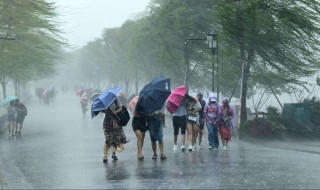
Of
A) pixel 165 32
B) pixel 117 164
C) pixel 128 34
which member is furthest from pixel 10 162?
pixel 128 34

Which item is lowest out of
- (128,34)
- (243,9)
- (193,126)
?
(193,126)

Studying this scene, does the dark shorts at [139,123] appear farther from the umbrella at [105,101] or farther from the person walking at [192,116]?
the person walking at [192,116]

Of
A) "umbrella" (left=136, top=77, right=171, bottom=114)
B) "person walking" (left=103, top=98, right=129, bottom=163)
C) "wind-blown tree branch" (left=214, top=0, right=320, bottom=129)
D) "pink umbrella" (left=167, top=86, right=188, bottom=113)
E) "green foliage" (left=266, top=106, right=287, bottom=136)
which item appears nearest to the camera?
"person walking" (left=103, top=98, right=129, bottom=163)

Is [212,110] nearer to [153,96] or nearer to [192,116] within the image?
[192,116]

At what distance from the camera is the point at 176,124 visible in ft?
52.7

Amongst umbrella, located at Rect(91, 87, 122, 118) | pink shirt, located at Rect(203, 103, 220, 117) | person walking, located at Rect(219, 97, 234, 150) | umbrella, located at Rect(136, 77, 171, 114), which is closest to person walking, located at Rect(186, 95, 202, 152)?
pink shirt, located at Rect(203, 103, 220, 117)

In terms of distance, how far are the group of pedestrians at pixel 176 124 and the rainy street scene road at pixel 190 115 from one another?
0.09ft

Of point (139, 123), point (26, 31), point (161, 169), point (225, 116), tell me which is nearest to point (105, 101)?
point (139, 123)

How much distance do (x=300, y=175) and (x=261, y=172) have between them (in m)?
0.79

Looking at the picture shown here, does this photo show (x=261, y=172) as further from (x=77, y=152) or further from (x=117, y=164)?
(x=77, y=152)

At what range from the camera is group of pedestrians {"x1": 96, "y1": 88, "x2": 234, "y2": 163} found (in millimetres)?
14047

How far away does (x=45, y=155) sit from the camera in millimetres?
17188

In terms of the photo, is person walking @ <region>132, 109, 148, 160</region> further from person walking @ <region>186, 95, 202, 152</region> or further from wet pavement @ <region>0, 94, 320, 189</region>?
person walking @ <region>186, 95, 202, 152</region>

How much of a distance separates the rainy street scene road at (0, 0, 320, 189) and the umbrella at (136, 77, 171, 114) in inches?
1.1
